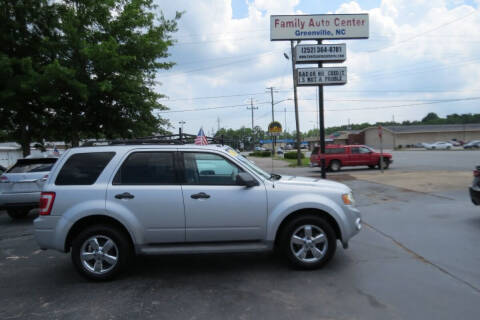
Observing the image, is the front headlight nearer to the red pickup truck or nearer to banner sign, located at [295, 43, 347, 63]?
banner sign, located at [295, 43, 347, 63]

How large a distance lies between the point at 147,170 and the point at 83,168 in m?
0.85

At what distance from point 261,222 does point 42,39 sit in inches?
406

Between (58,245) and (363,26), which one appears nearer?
(58,245)

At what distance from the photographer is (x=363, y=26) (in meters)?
13.4

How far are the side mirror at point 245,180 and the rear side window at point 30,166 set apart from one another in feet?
21.3

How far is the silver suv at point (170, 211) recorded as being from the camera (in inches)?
176

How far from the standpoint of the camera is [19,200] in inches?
333

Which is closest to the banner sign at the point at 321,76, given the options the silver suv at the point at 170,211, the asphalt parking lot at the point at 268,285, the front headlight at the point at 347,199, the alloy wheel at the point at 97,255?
the asphalt parking lot at the point at 268,285

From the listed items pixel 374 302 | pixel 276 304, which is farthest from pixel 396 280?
pixel 276 304

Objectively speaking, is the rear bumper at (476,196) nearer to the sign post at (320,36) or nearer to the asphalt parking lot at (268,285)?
the asphalt parking lot at (268,285)

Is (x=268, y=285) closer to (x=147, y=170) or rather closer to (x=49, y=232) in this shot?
(x=147, y=170)

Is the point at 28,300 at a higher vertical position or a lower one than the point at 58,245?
lower

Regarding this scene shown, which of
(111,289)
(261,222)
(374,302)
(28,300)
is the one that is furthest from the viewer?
(261,222)

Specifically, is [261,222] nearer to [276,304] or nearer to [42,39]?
[276,304]
